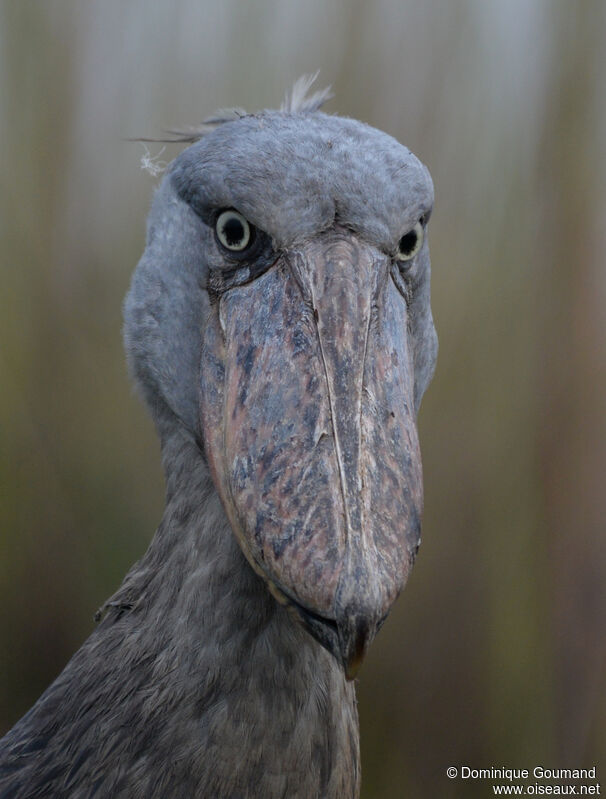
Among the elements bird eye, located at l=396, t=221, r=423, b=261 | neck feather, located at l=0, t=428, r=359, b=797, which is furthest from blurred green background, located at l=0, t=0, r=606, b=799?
bird eye, located at l=396, t=221, r=423, b=261

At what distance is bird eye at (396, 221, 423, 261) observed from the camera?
1.02 m

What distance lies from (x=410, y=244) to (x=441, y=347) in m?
1.01

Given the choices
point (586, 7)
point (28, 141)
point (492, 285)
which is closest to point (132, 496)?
point (28, 141)

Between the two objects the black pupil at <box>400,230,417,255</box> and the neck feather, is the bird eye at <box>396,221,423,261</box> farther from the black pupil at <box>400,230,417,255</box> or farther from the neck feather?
the neck feather

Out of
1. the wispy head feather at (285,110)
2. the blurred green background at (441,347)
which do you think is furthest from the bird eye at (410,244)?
the blurred green background at (441,347)

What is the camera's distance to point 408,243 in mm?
1030

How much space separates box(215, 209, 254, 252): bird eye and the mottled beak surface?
0.05m

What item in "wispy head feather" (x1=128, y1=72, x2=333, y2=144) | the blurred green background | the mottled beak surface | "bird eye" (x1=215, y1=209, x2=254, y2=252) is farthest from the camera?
the blurred green background

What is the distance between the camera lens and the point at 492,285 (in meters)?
2.04

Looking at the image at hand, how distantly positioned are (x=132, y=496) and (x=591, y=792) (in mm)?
1345

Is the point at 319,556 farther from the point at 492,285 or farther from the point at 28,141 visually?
the point at 28,141

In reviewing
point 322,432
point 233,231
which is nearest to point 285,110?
point 233,231

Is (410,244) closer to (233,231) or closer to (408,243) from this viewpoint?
(408,243)

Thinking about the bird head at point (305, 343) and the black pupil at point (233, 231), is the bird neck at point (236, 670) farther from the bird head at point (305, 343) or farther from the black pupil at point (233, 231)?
the black pupil at point (233, 231)
